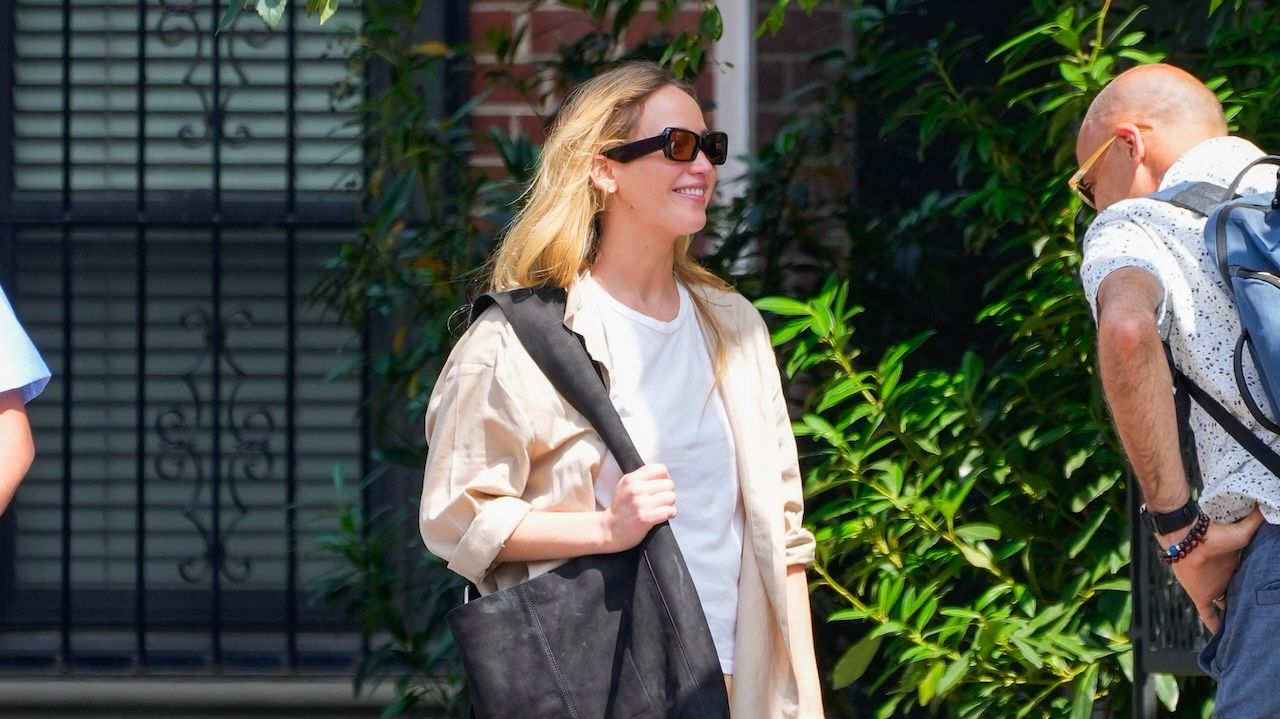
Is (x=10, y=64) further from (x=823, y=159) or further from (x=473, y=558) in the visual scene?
(x=473, y=558)

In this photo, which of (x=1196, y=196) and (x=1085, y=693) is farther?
(x=1085, y=693)

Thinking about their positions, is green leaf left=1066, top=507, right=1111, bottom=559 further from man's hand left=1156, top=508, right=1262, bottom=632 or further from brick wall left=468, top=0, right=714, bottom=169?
brick wall left=468, top=0, right=714, bottom=169

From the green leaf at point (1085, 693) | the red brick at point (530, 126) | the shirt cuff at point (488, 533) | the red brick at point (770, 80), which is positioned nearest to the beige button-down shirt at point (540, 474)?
the shirt cuff at point (488, 533)

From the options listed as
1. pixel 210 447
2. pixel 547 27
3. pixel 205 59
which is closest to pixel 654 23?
pixel 547 27

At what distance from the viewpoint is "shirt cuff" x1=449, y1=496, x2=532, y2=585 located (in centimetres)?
214

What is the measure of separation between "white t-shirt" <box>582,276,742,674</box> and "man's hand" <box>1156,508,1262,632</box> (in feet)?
2.10

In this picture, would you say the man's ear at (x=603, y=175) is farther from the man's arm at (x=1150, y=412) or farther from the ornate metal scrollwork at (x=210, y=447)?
the ornate metal scrollwork at (x=210, y=447)

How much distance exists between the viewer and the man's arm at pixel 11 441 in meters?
2.30

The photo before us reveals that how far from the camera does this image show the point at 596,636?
2150 millimetres

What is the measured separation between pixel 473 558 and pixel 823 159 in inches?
83.4

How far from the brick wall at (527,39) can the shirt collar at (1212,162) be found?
2.05 metres

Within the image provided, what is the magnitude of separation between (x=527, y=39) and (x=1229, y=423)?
262cm

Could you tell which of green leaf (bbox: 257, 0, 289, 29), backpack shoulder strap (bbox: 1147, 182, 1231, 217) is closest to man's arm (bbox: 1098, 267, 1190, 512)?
backpack shoulder strap (bbox: 1147, 182, 1231, 217)

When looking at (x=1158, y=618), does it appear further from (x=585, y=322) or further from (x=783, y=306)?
(x=585, y=322)
